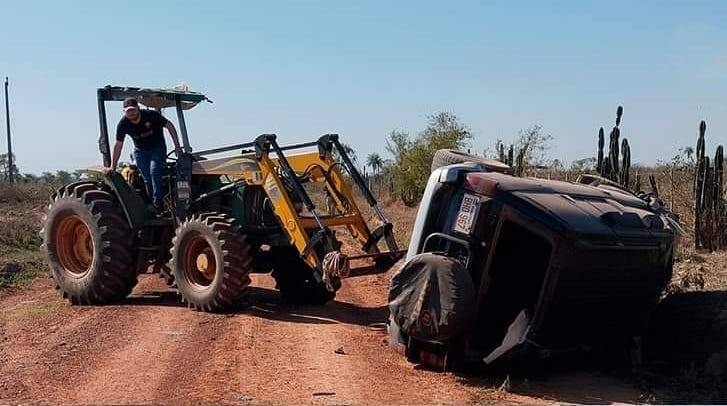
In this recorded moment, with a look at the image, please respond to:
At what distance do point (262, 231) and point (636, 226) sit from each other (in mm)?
4683

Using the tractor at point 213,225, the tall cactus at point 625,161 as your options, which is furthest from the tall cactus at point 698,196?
the tractor at point 213,225

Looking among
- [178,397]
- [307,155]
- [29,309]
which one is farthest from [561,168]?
[178,397]

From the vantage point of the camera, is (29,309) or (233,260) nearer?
(233,260)

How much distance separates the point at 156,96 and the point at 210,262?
288 cm

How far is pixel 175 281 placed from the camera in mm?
9992

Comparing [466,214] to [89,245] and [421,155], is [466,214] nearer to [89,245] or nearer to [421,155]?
[89,245]

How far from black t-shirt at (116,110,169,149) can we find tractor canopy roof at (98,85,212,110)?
2.26 ft

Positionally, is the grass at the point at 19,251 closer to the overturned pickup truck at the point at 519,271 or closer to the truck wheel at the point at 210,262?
the truck wheel at the point at 210,262

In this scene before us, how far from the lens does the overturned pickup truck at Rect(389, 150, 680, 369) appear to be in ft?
21.1

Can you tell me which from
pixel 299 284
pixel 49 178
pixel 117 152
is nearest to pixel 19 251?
pixel 117 152

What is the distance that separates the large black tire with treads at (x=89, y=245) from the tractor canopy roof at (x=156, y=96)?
122 cm

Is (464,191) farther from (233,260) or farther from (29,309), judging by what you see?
(29,309)

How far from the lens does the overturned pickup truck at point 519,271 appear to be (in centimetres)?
645

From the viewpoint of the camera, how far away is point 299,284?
1053 centimetres
